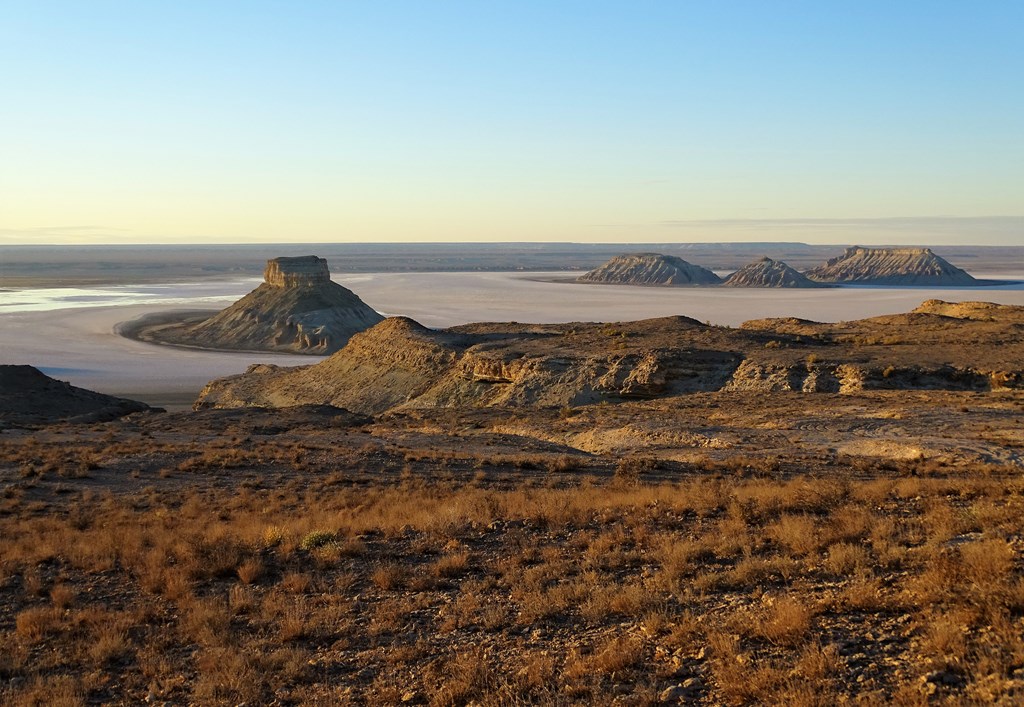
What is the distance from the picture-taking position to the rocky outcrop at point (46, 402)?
3509cm

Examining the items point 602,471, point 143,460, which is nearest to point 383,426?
point 143,460

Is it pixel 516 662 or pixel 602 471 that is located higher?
pixel 516 662

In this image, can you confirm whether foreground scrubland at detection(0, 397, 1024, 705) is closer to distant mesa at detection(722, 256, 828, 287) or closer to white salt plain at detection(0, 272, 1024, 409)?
white salt plain at detection(0, 272, 1024, 409)

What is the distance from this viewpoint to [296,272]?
99062 millimetres

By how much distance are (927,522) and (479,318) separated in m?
98.3

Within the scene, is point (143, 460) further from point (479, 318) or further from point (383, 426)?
point (479, 318)

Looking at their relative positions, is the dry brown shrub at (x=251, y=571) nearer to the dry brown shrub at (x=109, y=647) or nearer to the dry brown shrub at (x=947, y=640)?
the dry brown shrub at (x=109, y=647)

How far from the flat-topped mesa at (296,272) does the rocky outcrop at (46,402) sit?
5564cm

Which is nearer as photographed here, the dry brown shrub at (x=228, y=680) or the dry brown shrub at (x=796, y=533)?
the dry brown shrub at (x=228, y=680)

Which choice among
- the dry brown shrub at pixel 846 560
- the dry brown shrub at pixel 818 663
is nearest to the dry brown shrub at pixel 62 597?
the dry brown shrub at pixel 818 663

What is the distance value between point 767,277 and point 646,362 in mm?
162039

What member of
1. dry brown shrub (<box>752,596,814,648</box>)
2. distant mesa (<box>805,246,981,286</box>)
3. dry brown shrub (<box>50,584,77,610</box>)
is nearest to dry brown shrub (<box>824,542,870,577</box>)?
dry brown shrub (<box>752,596,814,648</box>)

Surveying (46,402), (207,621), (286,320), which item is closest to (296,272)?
(286,320)

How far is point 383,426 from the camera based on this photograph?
2866cm
